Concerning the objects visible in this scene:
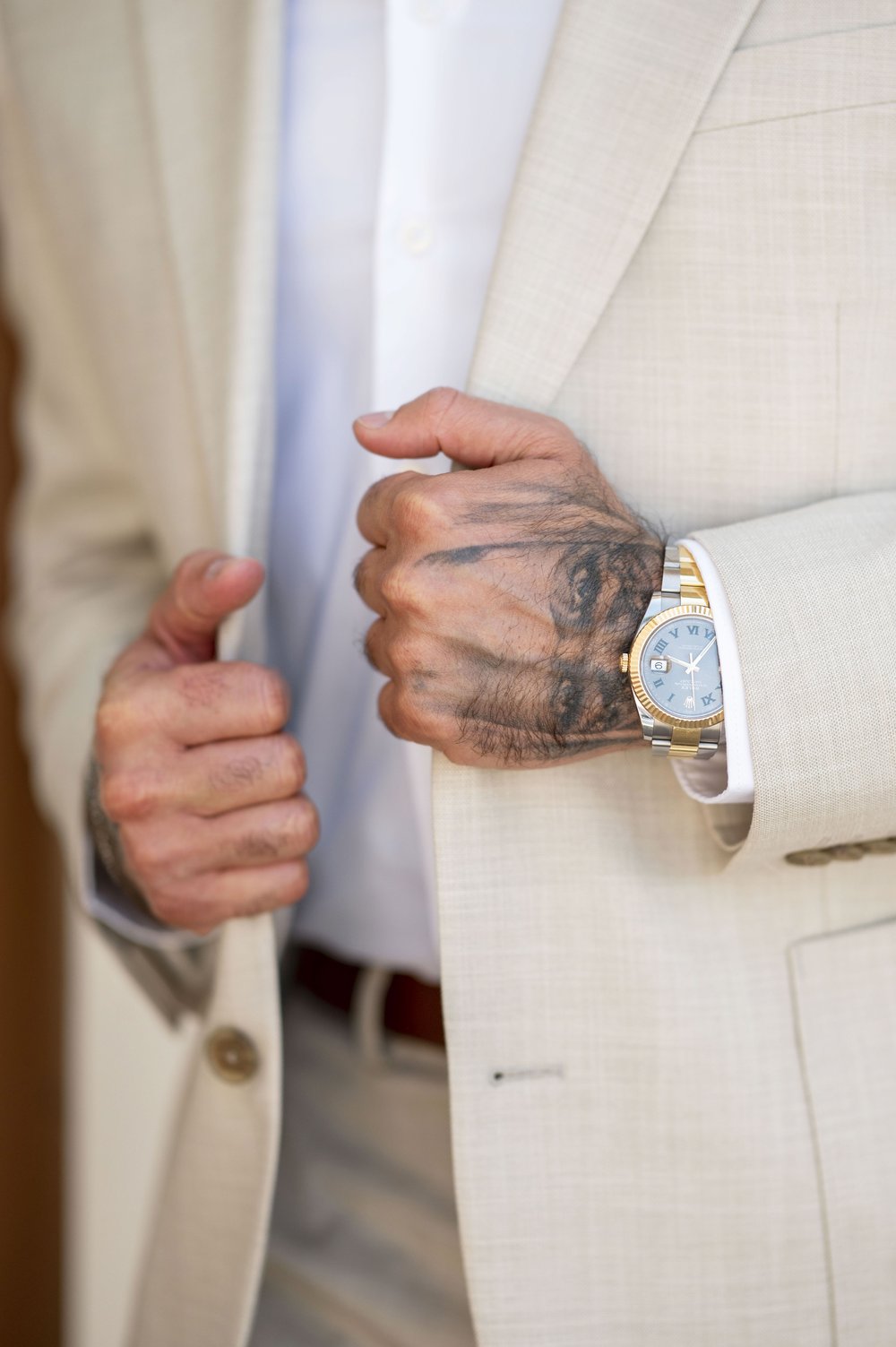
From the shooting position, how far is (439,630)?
78cm

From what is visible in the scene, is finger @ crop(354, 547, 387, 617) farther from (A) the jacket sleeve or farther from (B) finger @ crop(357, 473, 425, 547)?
(A) the jacket sleeve

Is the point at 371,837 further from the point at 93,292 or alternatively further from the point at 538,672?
the point at 93,292

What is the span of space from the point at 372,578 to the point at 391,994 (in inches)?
24.2

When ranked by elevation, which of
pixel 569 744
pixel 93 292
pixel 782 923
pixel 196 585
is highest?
pixel 93 292

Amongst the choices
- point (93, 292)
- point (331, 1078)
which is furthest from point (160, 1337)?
point (93, 292)

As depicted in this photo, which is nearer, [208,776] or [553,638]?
[553,638]

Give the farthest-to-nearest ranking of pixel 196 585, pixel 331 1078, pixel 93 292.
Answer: pixel 331 1078 → pixel 93 292 → pixel 196 585

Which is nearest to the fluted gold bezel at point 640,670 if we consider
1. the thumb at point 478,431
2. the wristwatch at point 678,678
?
the wristwatch at point 678,678

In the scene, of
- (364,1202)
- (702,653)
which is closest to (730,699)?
(702,653)

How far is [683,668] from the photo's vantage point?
763 mm

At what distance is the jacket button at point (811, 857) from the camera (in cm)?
81

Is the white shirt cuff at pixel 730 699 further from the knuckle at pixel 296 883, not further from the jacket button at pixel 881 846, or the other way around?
the knuckle at pixel 296 883

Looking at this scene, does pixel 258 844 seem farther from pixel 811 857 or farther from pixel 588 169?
pixel 588 169

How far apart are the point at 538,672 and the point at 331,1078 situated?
75 centimetres
